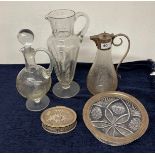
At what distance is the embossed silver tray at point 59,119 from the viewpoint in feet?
2.23

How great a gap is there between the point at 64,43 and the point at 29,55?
11 cm

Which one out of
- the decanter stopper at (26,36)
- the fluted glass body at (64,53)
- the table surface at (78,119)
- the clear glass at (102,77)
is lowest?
the table surface at (78,119)

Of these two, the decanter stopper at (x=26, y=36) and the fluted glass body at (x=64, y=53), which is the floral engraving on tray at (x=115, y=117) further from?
the decanter stopper at (x=26, y=36)

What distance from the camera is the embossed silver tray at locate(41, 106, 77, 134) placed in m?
0.68

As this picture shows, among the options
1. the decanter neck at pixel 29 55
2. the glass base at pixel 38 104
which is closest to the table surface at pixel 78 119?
the glass base at pixel 38 104

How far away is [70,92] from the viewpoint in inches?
32.3

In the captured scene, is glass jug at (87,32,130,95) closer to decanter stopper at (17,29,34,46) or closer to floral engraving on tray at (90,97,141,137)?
floral engraving on tray at (90,97,141,137)

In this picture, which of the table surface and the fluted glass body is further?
the fluted glass body

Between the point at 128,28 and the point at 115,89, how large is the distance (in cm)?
22

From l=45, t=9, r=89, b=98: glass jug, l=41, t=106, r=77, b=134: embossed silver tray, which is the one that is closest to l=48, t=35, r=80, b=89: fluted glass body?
l=45, t=9, r=89, b=98: glass jug

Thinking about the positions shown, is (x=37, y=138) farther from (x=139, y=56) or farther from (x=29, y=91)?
(x=139, y=56)

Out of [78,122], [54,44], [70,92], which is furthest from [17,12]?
[78,122]

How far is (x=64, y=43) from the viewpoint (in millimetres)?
750

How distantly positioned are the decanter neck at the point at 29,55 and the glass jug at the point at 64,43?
69 millimetres
